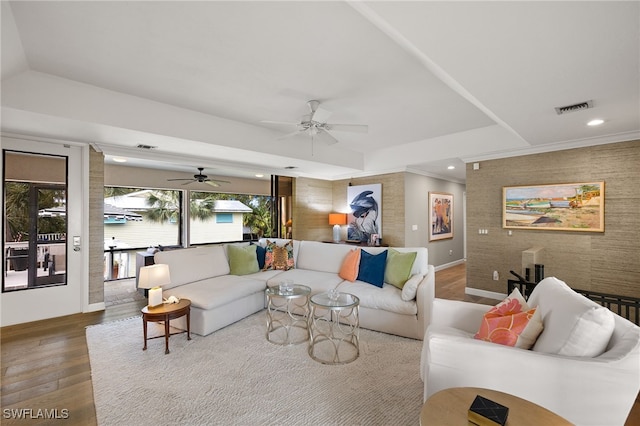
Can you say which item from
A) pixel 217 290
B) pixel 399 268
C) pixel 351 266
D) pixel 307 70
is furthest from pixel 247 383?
pixel 307 70

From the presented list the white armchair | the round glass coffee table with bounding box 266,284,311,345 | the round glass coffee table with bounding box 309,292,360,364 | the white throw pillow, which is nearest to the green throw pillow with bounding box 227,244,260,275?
the round glass coffee table with bounding box 266,284,311,345

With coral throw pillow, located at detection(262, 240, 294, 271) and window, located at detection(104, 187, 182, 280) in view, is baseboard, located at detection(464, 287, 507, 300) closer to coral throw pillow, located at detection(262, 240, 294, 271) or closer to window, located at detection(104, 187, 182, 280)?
coral throw pillow, located at detection(262, 240, 294, 271)

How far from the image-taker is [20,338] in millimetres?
3143

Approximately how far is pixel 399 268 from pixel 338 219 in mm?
3625

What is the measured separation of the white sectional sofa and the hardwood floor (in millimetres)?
1000

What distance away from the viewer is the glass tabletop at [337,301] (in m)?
2.68

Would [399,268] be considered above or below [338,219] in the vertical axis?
below

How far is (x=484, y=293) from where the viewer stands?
4793mm

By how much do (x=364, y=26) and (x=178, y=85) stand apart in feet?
6.78

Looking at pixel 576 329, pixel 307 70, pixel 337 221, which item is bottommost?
pixel 576 329

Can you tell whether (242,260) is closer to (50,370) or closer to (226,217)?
(50,370)

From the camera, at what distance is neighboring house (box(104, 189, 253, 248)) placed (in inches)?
266

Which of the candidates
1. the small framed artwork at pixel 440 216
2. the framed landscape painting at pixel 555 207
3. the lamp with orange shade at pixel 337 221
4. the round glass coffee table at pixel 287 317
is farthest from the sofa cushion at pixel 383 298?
the small framed artwork at pixel 440 216

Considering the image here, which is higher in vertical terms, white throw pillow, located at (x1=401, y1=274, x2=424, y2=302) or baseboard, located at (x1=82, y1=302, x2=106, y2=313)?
white throw pillow, located at (x1=401, y1=274, x2=424, y2=302)
